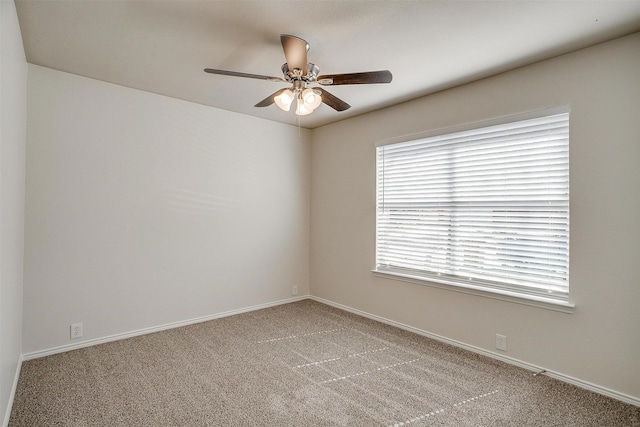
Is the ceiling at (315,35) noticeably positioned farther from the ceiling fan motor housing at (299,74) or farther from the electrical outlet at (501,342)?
the electrical outlet at (501,342)

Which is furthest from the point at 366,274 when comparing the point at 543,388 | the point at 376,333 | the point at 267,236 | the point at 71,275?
the point at 71,275

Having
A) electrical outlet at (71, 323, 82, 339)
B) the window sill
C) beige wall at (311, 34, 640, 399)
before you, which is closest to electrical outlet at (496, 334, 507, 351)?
beige wall at (311, 34, 640, 399)

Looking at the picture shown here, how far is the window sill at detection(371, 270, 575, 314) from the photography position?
2.60m

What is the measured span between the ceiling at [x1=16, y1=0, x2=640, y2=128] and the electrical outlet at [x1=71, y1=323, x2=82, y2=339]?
7.46ft

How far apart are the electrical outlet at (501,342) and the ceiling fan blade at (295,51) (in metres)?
2.69

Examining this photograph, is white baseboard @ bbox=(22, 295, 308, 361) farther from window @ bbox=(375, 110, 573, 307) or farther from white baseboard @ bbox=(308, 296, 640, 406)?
window @ bbox=(375, 110, 573, 307)

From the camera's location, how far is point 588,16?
2113 mm

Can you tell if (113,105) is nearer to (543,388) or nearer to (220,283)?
(220,283)

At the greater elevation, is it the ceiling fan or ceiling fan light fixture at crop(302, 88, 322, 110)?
the ceiling fan

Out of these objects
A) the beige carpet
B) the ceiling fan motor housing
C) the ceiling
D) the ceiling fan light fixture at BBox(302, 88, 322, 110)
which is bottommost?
the beige carpet

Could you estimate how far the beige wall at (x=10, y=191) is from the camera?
1.81 m

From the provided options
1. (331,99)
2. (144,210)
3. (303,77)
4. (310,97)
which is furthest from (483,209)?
(144,210)

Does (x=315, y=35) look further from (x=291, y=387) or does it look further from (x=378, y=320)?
(x=378, y=320)

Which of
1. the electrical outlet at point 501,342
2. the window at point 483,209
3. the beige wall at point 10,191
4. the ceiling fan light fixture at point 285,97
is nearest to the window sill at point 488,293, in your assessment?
the window at point 483,209
